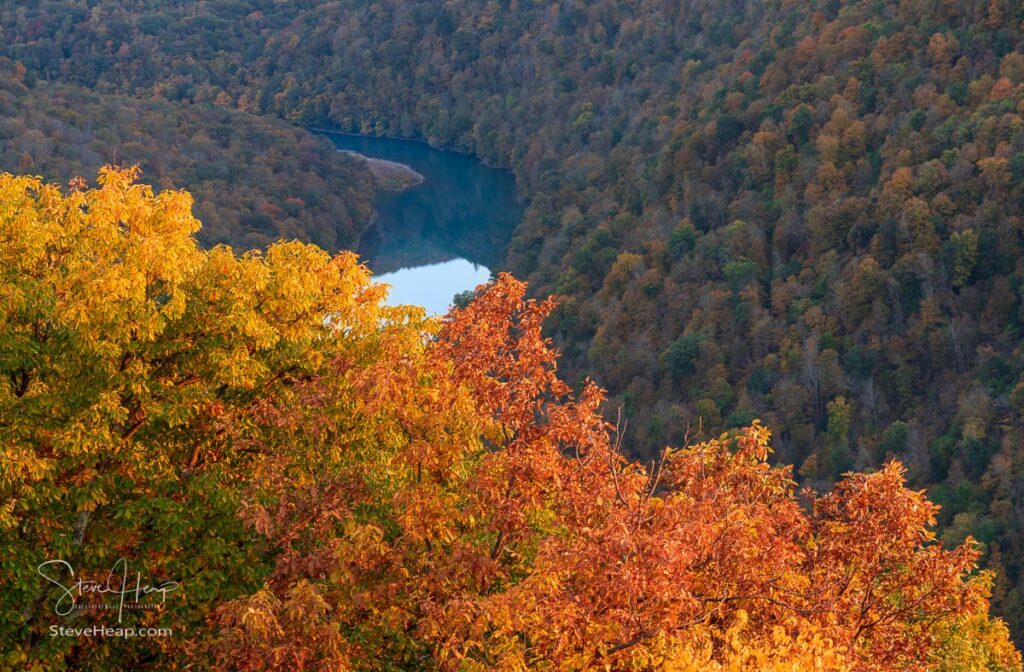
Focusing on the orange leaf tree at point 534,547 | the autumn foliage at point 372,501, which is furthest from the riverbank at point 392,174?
the orange leaf tree at point 534,547

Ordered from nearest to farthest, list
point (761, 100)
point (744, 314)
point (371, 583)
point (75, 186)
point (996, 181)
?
1. point (371, 583)
2. point (75, 186)
3. point (996, 181)
4. point (744, 314)
5. point (761, 100)

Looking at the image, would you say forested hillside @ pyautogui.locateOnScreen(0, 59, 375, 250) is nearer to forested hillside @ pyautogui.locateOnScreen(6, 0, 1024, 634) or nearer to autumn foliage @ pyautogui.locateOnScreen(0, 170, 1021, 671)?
forested hillside @ pyautogui.locateOnScreen(6, 0, 1024, 634)

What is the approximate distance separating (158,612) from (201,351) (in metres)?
3.63

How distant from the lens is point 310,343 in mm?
18172

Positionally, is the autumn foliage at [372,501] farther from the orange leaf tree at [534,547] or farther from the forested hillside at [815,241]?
the forested hillside at [815,241]

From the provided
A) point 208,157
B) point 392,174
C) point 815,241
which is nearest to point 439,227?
point 392,174

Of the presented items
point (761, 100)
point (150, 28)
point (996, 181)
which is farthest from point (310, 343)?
point (150, 28)

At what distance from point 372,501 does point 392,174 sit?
12519cm

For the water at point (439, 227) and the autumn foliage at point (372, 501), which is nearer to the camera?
the autumn foliage at point (372, 501)

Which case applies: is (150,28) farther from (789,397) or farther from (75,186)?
(75,186)

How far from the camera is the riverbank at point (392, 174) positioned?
5281 inches

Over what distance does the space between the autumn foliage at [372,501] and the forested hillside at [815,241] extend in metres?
32.2

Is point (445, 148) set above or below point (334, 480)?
below

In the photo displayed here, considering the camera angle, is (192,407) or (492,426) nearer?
(492,426)
